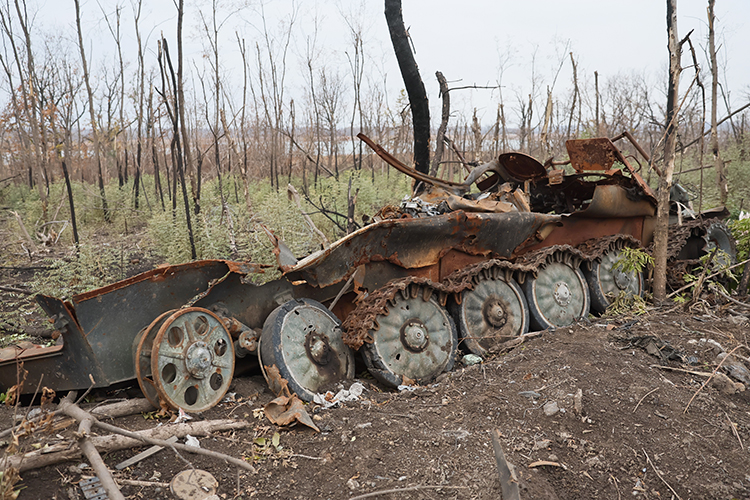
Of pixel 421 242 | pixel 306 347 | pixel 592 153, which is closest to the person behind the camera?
pixel 306 347

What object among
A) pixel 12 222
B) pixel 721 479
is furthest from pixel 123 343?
pixel 12 222

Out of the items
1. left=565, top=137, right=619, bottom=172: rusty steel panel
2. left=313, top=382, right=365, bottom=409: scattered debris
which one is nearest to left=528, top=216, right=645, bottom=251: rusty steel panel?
left=565, top=137, right=619, bottom=172: rusty steel panel

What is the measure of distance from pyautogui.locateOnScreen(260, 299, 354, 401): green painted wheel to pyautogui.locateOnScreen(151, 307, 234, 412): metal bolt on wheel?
0.32m

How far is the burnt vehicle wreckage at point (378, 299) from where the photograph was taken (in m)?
3.61

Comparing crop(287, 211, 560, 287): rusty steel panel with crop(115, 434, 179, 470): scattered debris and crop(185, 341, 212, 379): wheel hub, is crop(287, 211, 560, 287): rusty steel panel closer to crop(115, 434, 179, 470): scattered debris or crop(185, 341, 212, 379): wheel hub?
crop(185, 341, 212, 379): wheel hub

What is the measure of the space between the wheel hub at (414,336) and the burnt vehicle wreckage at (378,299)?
0.4 inches

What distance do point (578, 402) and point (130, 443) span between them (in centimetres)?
275

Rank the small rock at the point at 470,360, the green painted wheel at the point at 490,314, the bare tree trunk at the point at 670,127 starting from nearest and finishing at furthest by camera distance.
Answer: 1. the small rock at the point at 470,360
2. the green painted wheel at the point at 490,314
3. the bare tree trunk at the point at 670,127

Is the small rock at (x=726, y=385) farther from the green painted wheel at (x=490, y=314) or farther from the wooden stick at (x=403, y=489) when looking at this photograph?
the wooden stick at (x=403, y=489)

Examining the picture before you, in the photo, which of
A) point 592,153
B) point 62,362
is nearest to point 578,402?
point 62,362

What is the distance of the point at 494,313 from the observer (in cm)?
497

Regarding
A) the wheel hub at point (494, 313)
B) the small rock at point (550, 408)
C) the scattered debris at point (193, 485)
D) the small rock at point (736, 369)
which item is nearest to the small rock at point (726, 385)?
the small rock at point (736, 369)

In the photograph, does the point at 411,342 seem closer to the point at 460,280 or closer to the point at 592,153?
the point at 460,280

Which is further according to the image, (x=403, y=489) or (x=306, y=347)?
(x=306, y=347)
